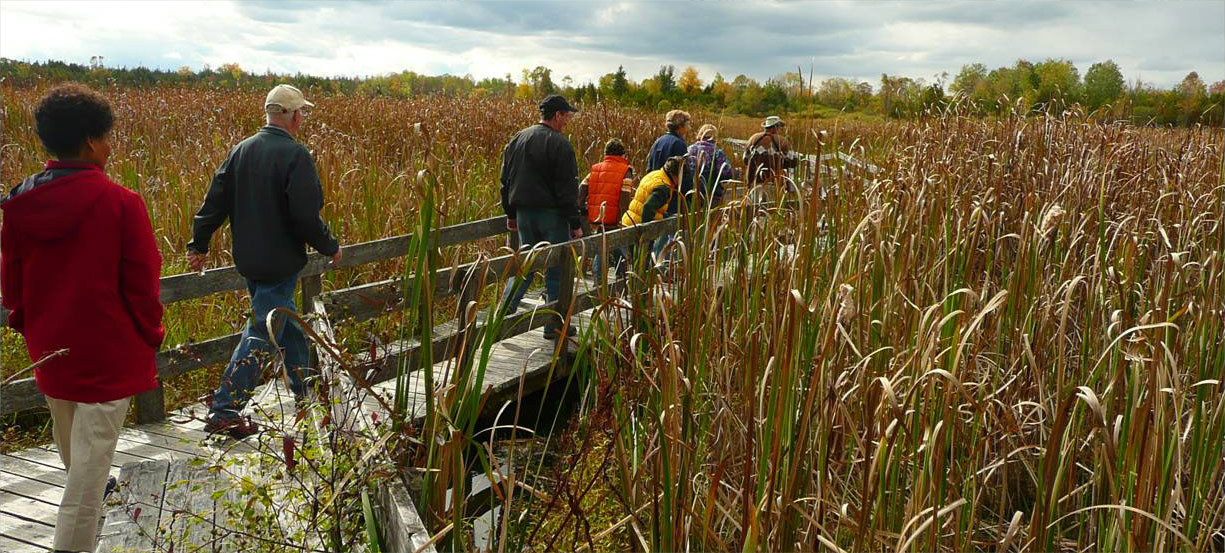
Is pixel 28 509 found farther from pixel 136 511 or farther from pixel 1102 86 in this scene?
pixel 1102 86

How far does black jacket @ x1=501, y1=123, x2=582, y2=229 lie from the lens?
5.91m

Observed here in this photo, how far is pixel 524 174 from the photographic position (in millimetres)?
5961

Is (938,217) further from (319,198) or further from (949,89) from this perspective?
(949,89)

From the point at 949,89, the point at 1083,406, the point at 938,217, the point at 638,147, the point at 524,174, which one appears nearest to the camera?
the point at 1083,406

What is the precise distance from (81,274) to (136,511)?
2.71 ft

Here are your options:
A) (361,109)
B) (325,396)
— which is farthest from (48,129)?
(361,109)

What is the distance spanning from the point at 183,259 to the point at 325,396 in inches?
179

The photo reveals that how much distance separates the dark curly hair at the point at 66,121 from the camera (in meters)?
2.86

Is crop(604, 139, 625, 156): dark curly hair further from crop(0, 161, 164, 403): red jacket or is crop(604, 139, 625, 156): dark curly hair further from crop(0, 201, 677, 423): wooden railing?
crop(0, 161, 164, 403): red jacket

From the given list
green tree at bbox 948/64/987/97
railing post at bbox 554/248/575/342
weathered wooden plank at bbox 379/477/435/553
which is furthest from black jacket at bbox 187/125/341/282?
green tree at bbox 948/64/987/97

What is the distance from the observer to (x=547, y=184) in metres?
6.00

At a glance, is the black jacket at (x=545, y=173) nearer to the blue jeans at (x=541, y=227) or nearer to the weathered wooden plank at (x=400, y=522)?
the blue jeans at (x=541, y=227)

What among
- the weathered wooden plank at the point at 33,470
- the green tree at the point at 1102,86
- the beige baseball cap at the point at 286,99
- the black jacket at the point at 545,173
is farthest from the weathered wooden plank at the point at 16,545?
the green tree at the point at 1102,86

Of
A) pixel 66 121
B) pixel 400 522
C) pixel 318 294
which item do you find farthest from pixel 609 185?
pixel 400 522
